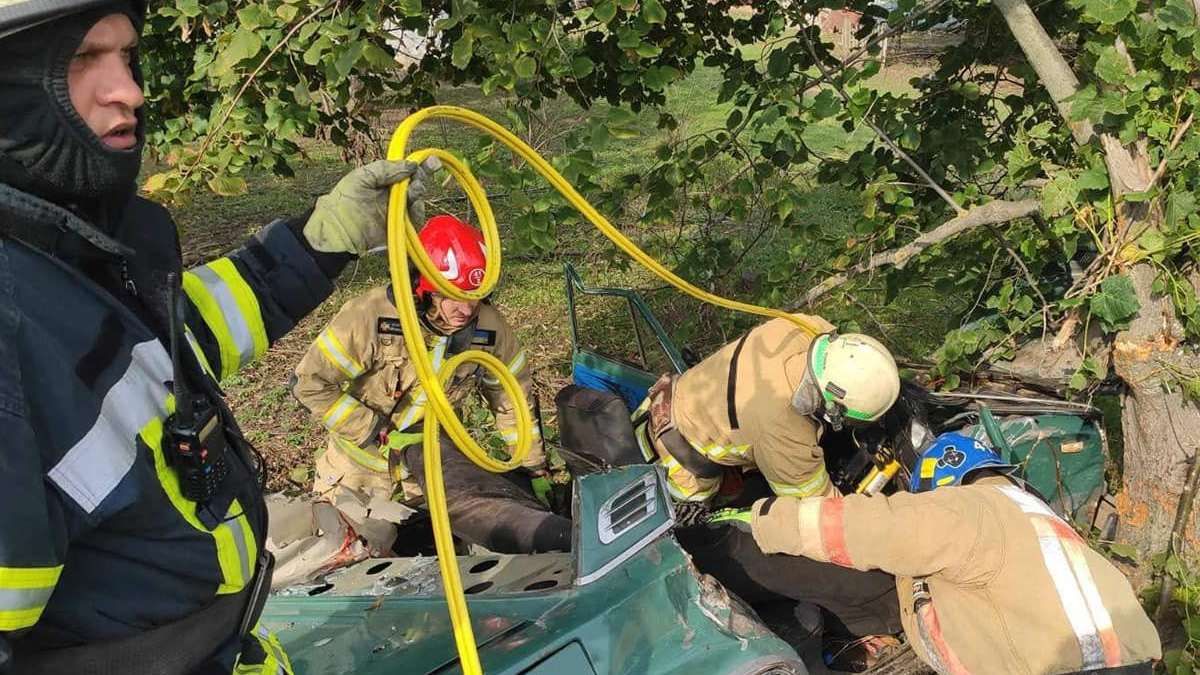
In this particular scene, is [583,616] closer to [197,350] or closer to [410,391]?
[197,350]

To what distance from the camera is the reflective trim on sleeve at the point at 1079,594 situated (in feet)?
7.90

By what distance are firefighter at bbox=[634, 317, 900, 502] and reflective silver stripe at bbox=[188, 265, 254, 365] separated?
2158mm

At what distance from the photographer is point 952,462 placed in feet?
9.96

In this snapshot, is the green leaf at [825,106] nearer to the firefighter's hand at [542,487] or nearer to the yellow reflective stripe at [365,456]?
the firefighter's hand at [542,487]

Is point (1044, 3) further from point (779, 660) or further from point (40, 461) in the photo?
point (40, 461)

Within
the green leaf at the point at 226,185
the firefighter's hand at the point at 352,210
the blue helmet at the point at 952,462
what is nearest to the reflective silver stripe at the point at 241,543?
the firefighter's hand at the point at 352,210

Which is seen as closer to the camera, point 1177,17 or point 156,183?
point 1177,17

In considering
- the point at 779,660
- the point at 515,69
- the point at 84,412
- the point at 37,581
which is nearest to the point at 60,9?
the point at 84,412

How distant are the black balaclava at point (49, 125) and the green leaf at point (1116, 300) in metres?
3.12

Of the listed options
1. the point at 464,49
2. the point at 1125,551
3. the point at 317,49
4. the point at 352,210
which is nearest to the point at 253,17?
the point at 317,49

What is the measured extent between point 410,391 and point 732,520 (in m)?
1.66

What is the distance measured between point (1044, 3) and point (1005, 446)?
1.93 metres

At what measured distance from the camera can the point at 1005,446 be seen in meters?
3.34

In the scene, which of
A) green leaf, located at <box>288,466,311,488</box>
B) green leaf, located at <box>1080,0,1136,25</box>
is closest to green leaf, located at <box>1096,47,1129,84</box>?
green leaf, located at <box>1080,0,1136,25</box>
